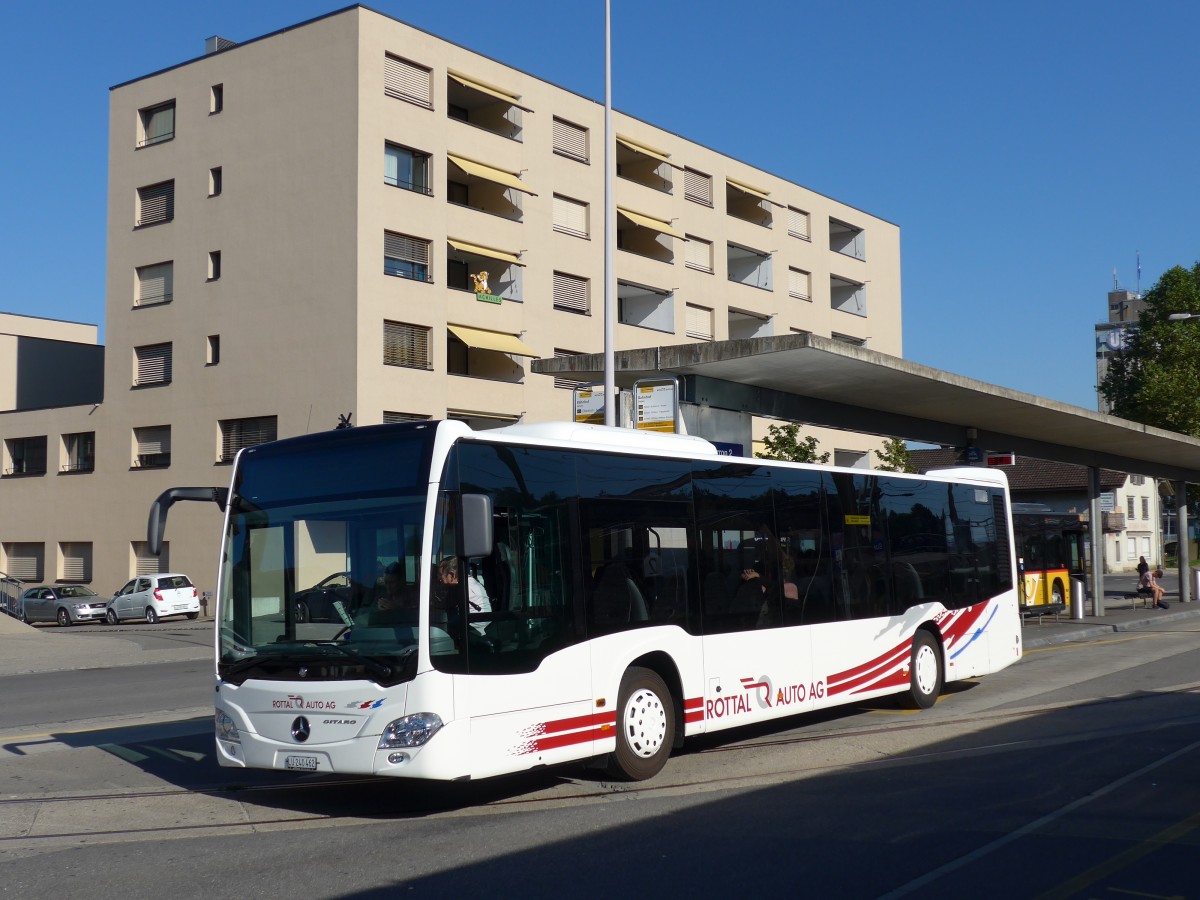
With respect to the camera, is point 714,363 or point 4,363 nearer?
point 714,363

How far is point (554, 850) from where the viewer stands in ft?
24.6

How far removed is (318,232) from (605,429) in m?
31.2

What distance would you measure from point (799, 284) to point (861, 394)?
37068 millimetres

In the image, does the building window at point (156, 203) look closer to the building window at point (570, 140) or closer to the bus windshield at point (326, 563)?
the building window at point (570, 140)

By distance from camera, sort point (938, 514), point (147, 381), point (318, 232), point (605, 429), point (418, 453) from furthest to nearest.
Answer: point (147, 381), point (318, 232), point (938, 514), point (605, 429), point (418, 453)

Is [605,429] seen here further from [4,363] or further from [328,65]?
[4,363]

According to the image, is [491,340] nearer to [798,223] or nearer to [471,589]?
[798,223]

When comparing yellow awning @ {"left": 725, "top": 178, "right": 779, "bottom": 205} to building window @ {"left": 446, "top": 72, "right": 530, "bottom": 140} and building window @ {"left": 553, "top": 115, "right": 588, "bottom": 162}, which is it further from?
building window @ {"left": 446, "top": 72, "right": 530, "bottom": 140}

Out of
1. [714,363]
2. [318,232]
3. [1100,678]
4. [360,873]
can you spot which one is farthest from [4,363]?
[360,873]

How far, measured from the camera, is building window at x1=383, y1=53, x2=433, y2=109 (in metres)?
39.9

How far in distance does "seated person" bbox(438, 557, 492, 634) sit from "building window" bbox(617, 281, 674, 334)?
4089cm

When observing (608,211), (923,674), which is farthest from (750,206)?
(923,674)

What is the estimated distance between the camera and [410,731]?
27.2 feet

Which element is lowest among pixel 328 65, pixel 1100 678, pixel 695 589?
pixel 1100 678
